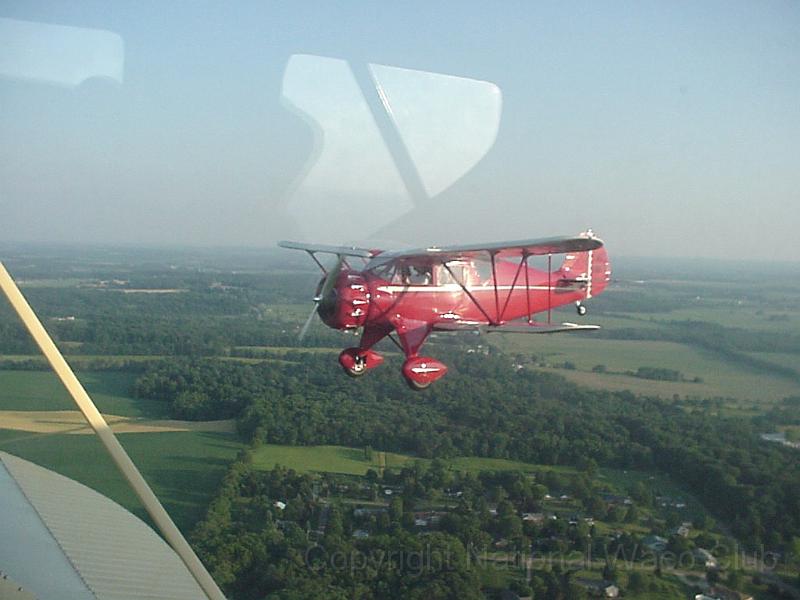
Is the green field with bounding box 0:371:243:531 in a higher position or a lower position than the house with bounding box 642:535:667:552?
higher

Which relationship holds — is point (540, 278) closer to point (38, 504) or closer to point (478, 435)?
point (478, 435)

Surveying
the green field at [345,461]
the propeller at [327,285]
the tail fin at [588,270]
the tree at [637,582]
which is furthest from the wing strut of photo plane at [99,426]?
the tail fin at [588,270]

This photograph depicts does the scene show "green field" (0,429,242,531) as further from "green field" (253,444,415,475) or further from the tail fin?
the tail fin

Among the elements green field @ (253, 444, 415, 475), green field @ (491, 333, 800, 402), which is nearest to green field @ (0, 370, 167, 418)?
green field @ (253, 444, 415, 475)

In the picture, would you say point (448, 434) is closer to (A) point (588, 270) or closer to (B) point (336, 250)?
(A) point (588, 270)

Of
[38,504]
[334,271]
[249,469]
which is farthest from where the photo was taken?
[249,469]

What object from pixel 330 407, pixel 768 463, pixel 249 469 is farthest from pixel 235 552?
pixel 768 463

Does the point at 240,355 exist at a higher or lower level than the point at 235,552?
higher

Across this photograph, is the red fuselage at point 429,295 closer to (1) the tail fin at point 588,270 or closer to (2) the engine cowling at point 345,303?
(2) the engine cowling at point 345,303
